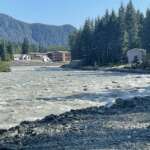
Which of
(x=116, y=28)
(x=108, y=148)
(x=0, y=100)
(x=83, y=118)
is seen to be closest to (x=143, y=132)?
(x=108, y=148)

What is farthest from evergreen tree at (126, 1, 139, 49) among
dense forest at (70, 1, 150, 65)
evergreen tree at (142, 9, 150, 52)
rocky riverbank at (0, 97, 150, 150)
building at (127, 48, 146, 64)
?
rocky riverbank at (0, 97, 150, 150)

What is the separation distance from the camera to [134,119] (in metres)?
20.5

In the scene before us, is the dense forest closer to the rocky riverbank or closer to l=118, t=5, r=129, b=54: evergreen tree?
l=118, t=5, r=129, b=54: evergreen tree

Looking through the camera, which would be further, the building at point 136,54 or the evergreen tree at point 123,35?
the evergreen tree at point 123,35

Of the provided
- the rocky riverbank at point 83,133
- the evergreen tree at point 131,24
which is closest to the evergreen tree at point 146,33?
the evergreen tree at point 131,24

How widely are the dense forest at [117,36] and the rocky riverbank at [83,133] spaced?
277 ft

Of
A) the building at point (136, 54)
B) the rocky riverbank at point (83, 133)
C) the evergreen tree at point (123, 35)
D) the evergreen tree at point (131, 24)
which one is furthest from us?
the evergreen tree at point (131, 24)

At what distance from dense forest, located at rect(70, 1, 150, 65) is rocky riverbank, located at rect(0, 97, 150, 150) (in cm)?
8433

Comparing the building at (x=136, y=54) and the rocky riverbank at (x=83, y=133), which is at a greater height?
the rocky riverbank at (x=83, y=133)

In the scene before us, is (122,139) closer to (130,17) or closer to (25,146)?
(25,146)

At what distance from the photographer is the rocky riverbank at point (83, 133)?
14.9 metres

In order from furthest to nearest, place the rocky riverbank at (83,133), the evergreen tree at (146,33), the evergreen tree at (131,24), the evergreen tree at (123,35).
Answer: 1. the evergreen tree at (131,24)
2. the evergreen tree at (123,35)
3. the evergreen tree at (146,33)
4. the rocky riverbank at (83,133)

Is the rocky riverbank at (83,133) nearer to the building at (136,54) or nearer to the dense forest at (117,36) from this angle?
the building at (136,54)

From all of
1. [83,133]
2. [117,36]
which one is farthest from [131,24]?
[83,133]
